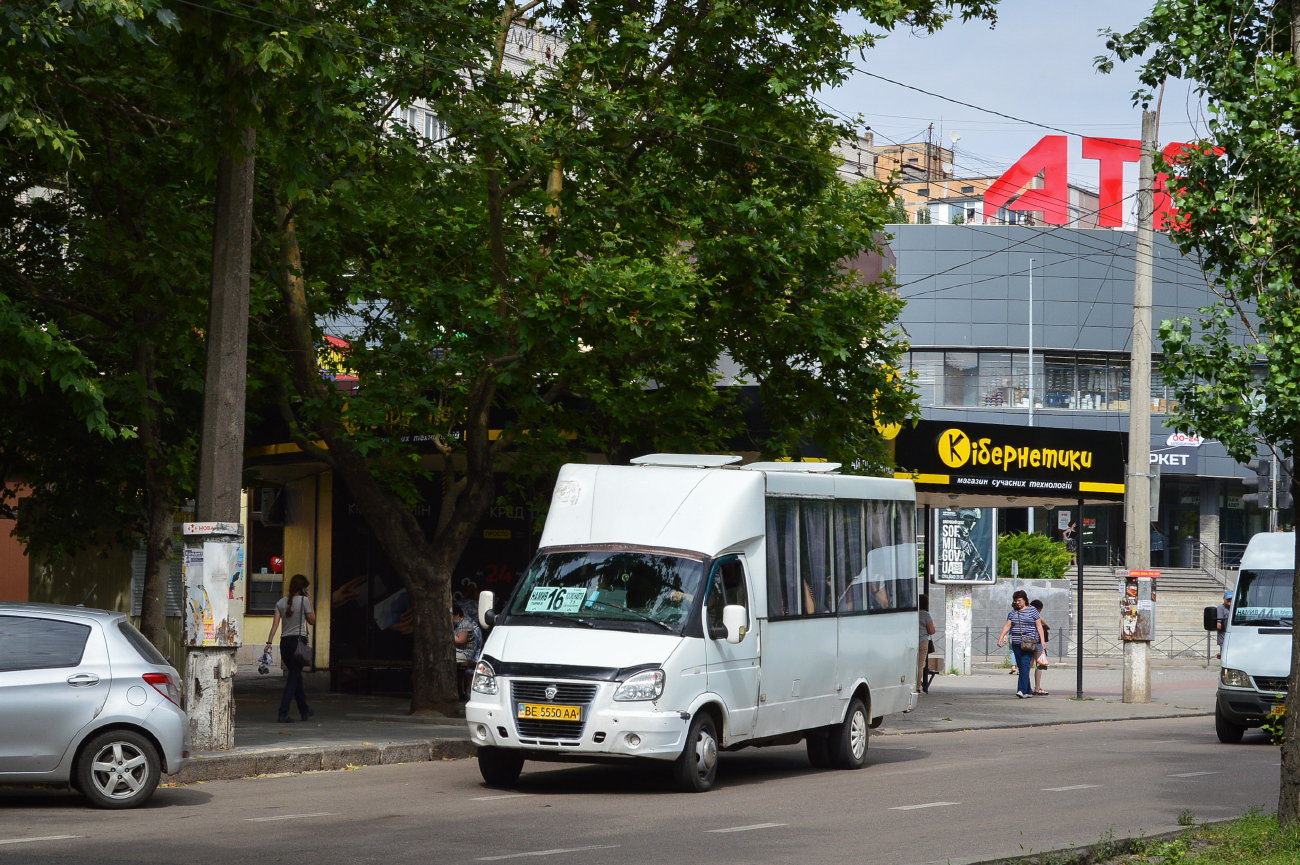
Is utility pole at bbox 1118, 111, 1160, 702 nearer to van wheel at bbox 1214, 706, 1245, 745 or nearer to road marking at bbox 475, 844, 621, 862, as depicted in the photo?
van wheel at bbox 1214, 706, 1245, 745

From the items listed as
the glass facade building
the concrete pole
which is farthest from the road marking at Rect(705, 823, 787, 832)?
the glass facade building

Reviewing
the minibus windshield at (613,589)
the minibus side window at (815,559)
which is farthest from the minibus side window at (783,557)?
the minibus windshield at (613,589)

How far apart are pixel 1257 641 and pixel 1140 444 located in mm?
7081

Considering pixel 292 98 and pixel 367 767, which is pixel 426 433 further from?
pixel 292 98

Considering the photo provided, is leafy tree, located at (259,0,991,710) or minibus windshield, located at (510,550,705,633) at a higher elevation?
leafy tree, located at (259,0,991,710)

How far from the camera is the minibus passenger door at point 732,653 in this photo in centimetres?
1302

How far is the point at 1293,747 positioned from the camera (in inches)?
380

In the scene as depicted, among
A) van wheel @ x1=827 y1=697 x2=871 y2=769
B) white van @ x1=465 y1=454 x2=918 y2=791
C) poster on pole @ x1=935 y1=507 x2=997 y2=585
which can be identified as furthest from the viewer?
poster on pole @ x1=935 y1=507 x2=997 y2=585

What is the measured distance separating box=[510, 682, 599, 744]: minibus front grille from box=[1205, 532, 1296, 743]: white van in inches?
350

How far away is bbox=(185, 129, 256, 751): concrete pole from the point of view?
14.4 meters

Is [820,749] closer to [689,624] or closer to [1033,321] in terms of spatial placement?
[689,624]

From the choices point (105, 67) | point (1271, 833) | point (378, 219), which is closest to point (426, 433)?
point (378, 219)

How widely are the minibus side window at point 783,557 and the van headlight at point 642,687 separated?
77.2 inches

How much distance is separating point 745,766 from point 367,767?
3766 mm
